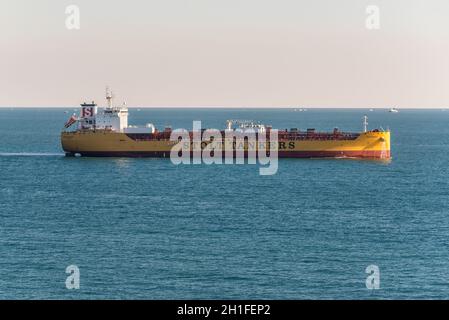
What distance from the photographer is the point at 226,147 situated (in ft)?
342

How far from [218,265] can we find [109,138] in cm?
5763

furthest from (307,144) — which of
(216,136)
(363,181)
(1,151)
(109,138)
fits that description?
(1,151)

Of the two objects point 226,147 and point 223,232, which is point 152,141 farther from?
point 223,232

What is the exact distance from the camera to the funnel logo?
101125mm

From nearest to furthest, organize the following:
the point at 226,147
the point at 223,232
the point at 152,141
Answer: the point at 223,232, the point at 152,141, the point at 226,147

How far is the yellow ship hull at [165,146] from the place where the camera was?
101 meters

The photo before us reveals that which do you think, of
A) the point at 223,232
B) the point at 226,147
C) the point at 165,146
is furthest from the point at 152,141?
the point at 223,232

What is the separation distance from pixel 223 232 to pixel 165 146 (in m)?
49.3

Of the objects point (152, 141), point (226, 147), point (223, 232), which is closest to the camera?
point (223, 232)

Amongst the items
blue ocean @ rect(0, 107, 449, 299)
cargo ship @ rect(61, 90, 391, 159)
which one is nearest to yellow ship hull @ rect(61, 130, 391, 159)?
cargo ship @ rect(61, 90, 391, 159)

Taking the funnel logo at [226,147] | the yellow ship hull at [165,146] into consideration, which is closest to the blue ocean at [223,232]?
the yellow ship hull at [165,146]

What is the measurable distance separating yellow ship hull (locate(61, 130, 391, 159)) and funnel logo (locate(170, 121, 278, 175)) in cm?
119

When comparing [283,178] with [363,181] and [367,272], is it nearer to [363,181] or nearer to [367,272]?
[363,181]
